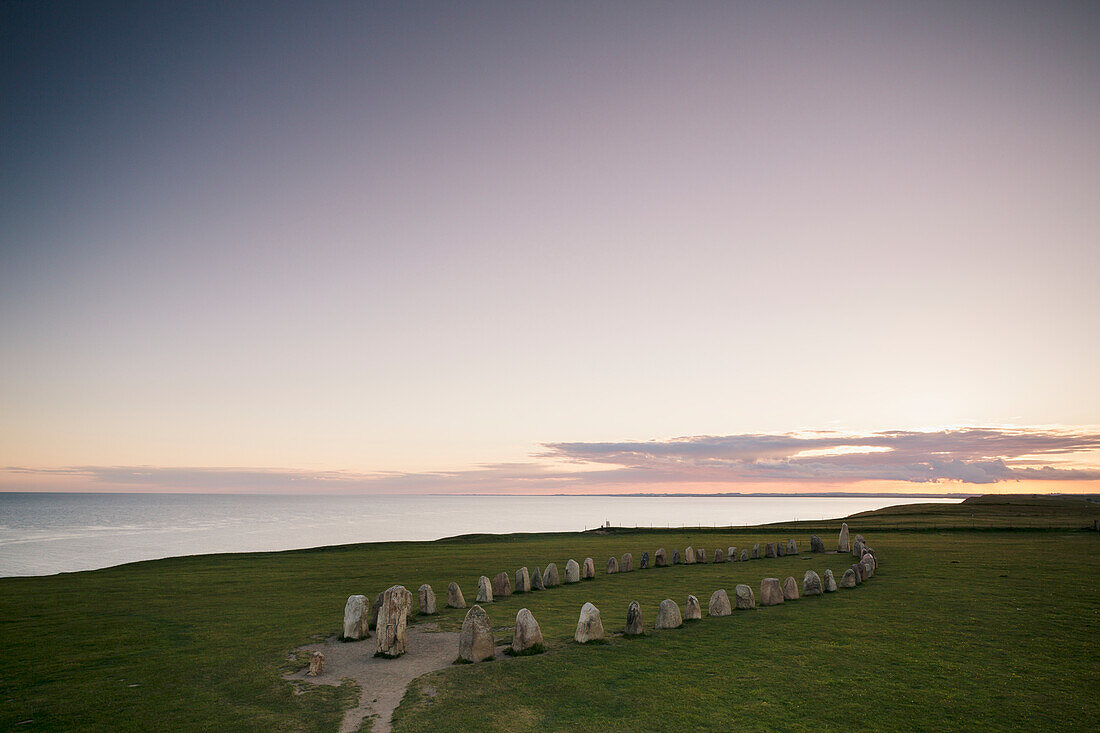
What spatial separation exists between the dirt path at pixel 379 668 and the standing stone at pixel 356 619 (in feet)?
0.74

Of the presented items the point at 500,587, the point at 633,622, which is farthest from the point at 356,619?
the point at 633,622

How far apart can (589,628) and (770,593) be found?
6710mm

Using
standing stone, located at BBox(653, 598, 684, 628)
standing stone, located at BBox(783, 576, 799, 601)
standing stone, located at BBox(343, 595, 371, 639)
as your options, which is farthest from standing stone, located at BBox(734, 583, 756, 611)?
standing stone, located at BBox(343, 595, 371, 639)

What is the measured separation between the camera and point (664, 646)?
12.1 m

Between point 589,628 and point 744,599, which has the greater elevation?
point 589,628

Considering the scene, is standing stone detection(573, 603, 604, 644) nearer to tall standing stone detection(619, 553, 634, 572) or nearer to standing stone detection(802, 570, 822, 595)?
standing stone detection(802, 570, 822, 595)

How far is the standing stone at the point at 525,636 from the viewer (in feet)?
38.3

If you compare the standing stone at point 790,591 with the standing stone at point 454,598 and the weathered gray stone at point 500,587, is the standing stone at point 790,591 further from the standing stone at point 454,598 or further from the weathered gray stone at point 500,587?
the standing stone at point 454,598

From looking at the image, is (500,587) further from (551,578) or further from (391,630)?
(391,630)

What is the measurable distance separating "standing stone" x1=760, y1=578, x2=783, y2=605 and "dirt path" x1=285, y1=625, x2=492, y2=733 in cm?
864

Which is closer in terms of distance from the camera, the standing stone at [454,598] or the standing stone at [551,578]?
the standing stone at [454,598]

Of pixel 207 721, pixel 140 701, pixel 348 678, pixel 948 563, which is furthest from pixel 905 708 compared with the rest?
pixel 948 563

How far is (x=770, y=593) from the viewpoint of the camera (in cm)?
1631

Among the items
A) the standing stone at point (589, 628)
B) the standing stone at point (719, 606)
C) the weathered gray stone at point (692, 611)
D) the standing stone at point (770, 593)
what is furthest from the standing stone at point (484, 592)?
the standing stone at point (770, 593)
